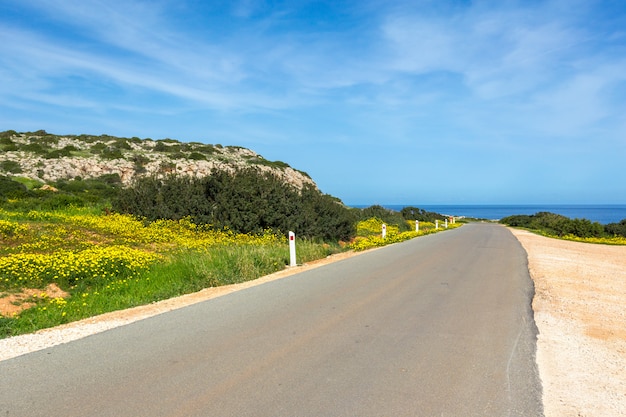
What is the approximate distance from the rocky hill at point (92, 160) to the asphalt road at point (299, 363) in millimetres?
20979

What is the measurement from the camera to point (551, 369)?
5.11 metres

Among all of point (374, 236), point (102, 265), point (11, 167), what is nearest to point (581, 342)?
point (102, 265)

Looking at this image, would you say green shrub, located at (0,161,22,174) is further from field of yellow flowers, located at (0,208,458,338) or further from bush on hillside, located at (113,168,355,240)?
field of yellow flowers, located at (0,208,458,338)

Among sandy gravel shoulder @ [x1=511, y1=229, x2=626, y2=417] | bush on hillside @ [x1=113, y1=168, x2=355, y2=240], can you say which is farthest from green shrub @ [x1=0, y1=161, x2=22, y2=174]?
sandy gravel shoulder @ [x1=511, y1=229, x2=626, y2=417]

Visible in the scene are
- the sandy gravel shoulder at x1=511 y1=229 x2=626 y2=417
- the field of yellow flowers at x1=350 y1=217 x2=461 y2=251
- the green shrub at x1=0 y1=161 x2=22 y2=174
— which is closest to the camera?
the sandy gravel shoulder at x1=511 y1=229 x2=626 y2=417

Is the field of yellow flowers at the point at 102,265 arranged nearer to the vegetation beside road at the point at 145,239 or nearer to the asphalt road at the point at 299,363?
the vegetation beside road at the point at 145,239

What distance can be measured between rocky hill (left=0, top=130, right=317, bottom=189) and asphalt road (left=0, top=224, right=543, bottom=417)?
2098 cm

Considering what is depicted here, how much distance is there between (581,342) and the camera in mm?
6223

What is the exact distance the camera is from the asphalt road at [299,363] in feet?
13.3

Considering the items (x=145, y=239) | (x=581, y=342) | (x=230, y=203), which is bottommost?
(x=581, y=342)

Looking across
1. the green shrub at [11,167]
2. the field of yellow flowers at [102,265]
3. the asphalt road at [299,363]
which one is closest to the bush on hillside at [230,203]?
the field of yellow flowers at [102,265]

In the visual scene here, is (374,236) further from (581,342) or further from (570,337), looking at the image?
(581,342)

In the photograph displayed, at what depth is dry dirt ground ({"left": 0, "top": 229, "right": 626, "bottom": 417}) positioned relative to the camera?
172 inches

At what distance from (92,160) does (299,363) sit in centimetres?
3876
